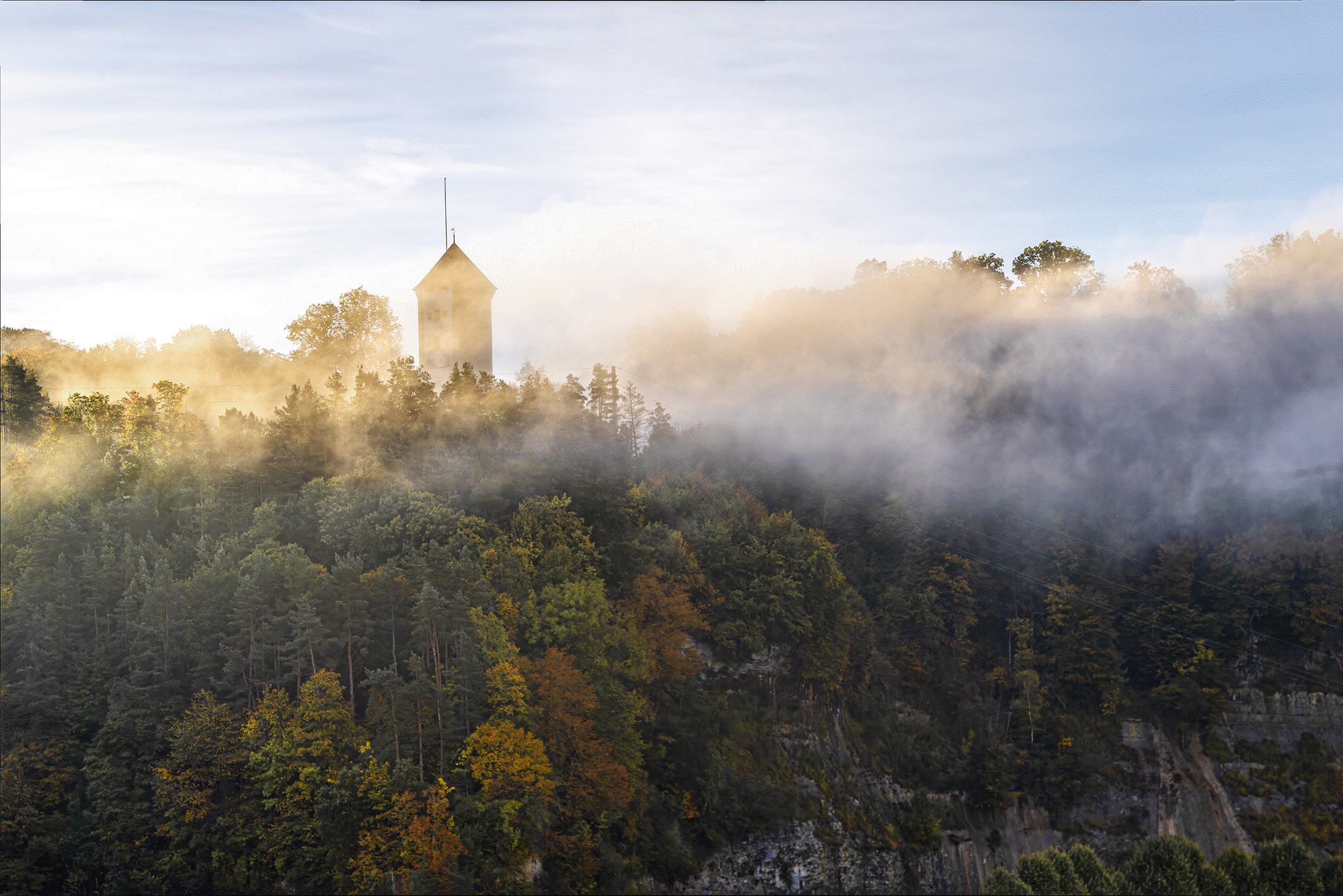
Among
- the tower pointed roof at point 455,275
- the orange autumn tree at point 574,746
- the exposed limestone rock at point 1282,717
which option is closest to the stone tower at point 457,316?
the tower pointed roof at point 455,275

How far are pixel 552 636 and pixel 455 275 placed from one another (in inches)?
1216

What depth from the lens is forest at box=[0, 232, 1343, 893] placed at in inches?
1727

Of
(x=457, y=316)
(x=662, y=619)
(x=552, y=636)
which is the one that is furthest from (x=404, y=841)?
(x=457, y=316)

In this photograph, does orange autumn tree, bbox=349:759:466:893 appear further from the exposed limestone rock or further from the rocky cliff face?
the exposed limestone rock

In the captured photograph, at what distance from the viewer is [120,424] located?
6888cm

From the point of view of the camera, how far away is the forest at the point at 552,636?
144ft

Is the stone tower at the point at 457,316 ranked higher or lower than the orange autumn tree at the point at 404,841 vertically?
higher

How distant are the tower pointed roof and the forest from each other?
7.82 metres

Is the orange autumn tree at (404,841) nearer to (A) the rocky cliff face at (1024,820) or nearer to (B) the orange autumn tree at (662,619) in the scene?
(B) the orange autumn tree at (662,619)

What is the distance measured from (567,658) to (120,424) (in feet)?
127

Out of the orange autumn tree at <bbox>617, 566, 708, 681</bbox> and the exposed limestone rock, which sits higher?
the orange autumn tree at <bbox>617, 566, 708, 681</bbox>

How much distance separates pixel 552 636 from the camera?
52219mm

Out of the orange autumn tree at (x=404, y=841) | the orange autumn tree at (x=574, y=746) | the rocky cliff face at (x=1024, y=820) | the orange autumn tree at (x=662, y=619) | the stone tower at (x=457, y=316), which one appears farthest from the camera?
the stone tower at (x=457, y=316)

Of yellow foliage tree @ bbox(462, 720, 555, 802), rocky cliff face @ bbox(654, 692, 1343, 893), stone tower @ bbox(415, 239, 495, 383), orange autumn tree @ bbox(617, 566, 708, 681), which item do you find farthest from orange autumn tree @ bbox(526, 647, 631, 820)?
stone tower @ bbox(415, 239, 495, 383)
